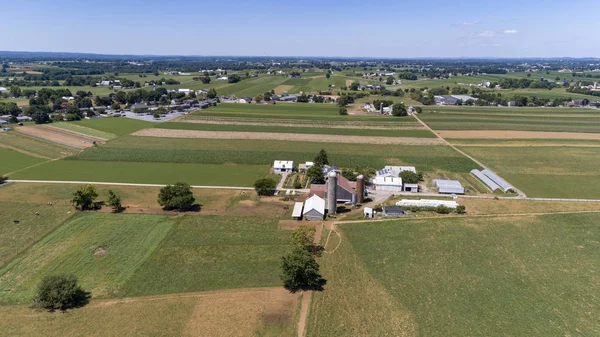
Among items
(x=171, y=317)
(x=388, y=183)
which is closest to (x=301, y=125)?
(x=388, y=183)

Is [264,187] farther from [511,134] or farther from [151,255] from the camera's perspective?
[511,134]

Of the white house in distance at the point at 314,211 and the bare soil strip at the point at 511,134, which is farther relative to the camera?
the bare soil strip at the point at 511,134

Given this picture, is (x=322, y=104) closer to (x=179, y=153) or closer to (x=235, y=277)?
(x=179, y=153)

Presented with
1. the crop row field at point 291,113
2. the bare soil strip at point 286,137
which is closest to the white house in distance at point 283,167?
the bare soil strip at point 286,137

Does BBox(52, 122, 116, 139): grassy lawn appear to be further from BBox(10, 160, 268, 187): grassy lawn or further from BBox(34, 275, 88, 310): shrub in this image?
BBox(34, 275, 88, 310): shrub

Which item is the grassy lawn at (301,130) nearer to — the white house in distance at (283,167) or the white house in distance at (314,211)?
the white house in distance at (283,167)
